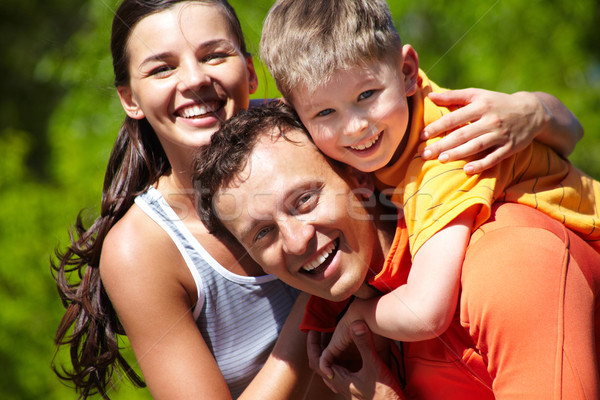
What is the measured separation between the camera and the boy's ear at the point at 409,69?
186cm

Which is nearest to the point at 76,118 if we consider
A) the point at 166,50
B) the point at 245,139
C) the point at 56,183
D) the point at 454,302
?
the point at 56,183

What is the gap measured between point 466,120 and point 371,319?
654mm

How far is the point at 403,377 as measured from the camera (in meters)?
1.99

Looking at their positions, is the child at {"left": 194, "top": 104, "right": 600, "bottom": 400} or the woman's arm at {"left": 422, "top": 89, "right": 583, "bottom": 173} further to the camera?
the woman's arm at {"left": 422, "top": 89, "right": 583, "bottom": 173}

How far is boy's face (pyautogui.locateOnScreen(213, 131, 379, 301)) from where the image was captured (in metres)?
1.78

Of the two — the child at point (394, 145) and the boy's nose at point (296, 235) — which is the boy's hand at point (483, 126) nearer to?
the child at point (394, 145)

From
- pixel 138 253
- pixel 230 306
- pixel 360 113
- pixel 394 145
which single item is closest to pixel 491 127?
pixel 394 145

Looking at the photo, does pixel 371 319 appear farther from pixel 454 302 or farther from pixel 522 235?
pixel 522 235

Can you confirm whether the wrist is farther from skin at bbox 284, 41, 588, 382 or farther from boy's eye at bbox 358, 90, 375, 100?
boy's eye at bbox 358, 90, 375, 100

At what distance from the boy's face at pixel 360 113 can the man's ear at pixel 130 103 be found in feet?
2.60

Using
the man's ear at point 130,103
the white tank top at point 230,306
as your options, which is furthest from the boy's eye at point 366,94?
the man's ear at point 130,103

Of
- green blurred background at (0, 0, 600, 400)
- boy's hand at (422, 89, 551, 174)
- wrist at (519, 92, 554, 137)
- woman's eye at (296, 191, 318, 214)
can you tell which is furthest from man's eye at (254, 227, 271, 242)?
green blurred background at (0, 0, 600, 400)

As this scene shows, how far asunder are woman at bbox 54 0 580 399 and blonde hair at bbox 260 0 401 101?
0.47 m

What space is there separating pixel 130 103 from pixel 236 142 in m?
0.70
